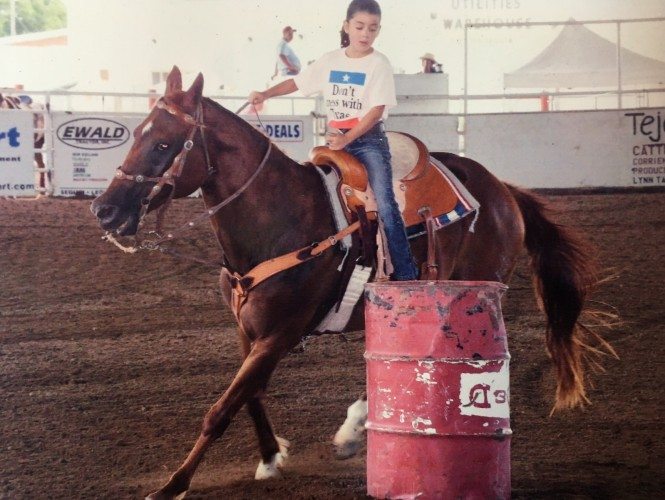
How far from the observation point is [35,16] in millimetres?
40031

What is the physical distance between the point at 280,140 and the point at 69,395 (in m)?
8.39

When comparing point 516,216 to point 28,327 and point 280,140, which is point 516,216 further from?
point 280,140

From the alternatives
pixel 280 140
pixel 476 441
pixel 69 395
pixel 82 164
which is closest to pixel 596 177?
pixel 280 140

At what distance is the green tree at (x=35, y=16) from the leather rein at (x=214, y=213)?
36.3 m

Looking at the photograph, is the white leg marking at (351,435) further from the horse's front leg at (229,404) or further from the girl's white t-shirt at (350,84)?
the girl's white t-shirt at (350,84)

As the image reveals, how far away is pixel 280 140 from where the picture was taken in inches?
587

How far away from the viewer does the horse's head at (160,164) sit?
185 inches

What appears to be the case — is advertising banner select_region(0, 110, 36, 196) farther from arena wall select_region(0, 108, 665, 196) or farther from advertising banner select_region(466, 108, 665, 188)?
advertising banner select_region(466, 108, 665, 188)

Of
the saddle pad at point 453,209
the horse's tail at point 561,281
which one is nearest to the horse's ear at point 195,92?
the saddle pad at point 453,209

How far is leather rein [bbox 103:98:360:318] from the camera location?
4.78 m

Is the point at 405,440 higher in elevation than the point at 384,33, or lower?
lower

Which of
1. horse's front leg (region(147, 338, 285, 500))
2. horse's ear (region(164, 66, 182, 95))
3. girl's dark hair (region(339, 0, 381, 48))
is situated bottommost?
horse's front leg (region(147, 338, 285, 500))

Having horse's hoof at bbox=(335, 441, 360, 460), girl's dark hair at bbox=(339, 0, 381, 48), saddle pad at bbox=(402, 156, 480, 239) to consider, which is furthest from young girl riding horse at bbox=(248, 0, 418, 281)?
horse's hoof at bbox=(335, 441, 360, 460)

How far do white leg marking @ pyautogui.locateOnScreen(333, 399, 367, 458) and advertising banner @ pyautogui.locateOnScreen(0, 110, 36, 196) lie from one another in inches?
383
